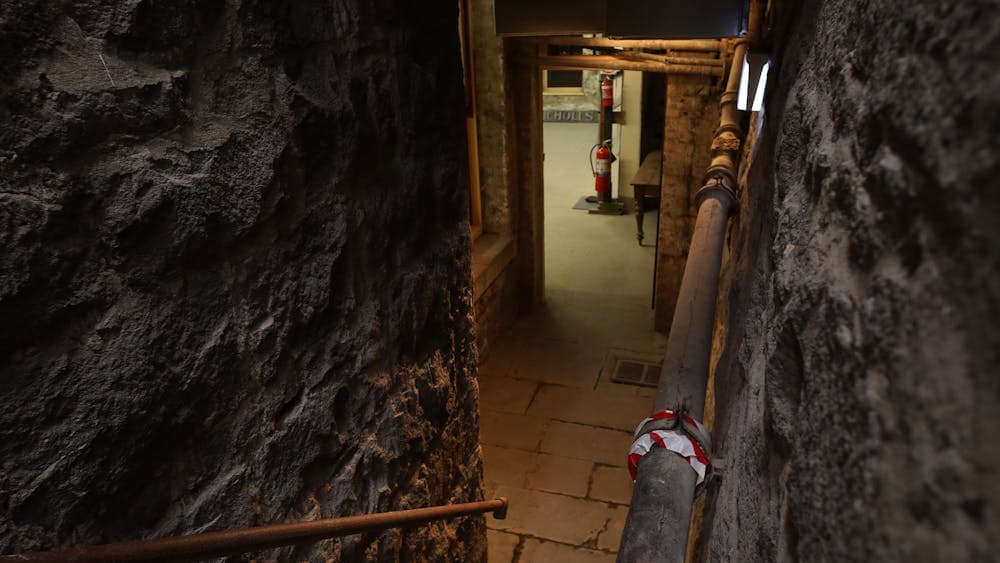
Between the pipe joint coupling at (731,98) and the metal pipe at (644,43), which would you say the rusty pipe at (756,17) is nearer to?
the pipe joint coupling at (731,98)

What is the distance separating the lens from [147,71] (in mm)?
1130

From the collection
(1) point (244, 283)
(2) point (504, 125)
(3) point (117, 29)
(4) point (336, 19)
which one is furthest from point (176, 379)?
(2) point (504, 125)

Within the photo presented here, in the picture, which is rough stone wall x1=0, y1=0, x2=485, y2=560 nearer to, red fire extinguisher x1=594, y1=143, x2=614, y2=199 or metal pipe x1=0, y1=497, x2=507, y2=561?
metal pipe x1=0, y1=497, x2=507, y2=561

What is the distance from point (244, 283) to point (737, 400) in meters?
1.14

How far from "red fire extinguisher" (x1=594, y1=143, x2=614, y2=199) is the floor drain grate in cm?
435

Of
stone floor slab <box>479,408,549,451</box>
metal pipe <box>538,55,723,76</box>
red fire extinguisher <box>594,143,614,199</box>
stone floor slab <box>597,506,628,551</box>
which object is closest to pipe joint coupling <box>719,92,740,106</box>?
metal pipe <box>538,55,723,76</box>

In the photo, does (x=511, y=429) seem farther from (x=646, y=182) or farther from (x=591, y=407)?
(x=646, y=182)

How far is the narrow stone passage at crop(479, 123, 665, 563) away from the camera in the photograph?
14.5ft

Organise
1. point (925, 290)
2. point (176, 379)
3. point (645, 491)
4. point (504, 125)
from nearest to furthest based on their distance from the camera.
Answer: point (925, 290), point (176, 379), point (645, 491), point (504, 125)

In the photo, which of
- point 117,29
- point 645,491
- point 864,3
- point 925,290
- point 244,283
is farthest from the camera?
point 645,491

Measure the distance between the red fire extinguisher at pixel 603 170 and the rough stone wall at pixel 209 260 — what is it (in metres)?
8.02

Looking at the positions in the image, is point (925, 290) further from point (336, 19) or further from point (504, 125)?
point (504, 125)

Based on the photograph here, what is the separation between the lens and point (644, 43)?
5691mm

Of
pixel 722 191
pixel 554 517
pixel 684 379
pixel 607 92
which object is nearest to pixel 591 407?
pixel 554 517
